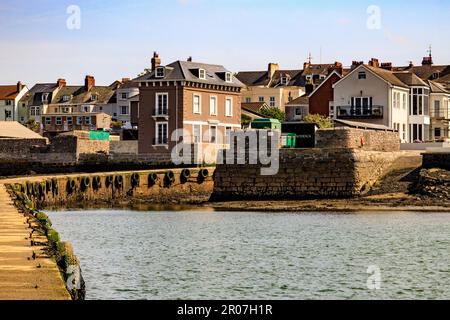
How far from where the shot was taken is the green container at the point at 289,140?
2307 inches

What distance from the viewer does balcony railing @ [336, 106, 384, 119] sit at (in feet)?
251

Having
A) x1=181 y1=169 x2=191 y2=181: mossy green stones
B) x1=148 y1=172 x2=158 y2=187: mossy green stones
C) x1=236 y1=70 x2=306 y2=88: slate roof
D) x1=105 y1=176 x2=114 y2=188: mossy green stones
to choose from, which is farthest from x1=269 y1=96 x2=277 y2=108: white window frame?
x1=105 y1=176 x2=114 y2=188: mossy green stones

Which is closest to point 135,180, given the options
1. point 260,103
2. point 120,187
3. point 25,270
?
point 120,187

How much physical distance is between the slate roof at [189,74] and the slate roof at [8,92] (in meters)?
63.8

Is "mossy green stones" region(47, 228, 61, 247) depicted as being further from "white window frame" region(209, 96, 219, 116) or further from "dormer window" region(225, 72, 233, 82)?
"dormer window" region(225, 72, 233, 82)

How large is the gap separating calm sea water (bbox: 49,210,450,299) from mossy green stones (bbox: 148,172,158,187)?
8.17m

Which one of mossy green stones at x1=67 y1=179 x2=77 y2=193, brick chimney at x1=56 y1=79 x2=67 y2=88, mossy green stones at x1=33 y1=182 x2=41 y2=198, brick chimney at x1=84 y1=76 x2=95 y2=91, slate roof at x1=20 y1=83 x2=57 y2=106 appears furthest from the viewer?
brick chimney at x1=56 y1=79 x2=67 y2=88

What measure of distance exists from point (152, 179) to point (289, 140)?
8922mm

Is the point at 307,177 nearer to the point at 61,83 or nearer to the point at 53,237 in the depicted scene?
the point at 53,237

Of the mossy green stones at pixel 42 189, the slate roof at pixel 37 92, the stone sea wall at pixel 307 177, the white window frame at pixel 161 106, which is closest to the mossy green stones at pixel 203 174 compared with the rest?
the stone sea wall at pixel 307 177
